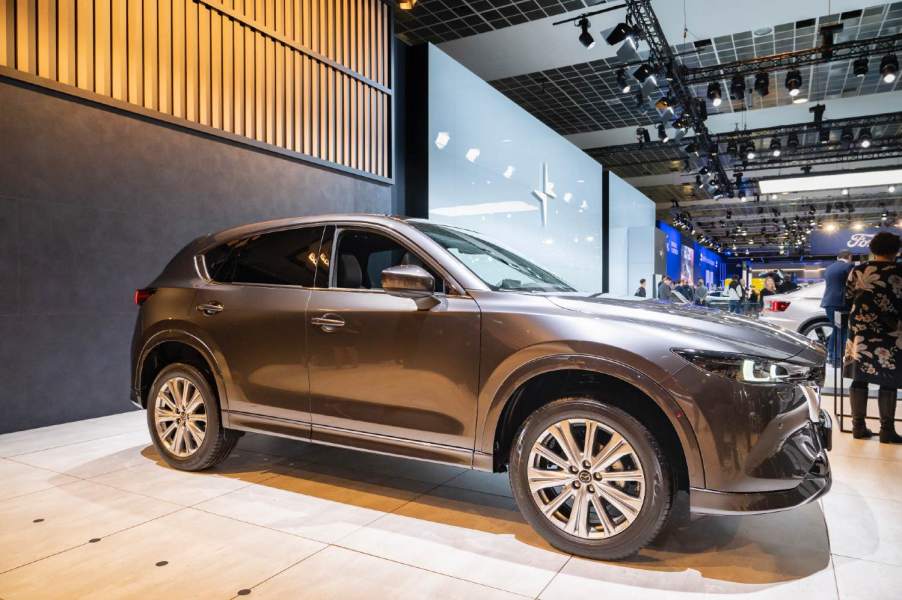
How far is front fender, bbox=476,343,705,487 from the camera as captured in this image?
2.12 metres

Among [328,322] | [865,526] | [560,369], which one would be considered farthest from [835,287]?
[328,322]

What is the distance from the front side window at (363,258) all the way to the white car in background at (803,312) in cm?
714

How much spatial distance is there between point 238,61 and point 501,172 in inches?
188

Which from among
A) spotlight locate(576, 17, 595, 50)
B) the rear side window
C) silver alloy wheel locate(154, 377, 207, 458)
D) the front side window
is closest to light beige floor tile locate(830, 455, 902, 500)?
the front side window

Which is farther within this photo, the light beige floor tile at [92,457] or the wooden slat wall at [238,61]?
the wooden slat wall at [238,61]

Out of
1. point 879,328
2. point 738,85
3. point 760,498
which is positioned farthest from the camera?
point 738,85

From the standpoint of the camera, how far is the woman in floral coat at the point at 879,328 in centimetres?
398

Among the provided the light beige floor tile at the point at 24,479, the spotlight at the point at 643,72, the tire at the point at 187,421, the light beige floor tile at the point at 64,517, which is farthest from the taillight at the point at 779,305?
the light beige floor tile at the point at 24,479

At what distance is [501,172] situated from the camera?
31.5 ft

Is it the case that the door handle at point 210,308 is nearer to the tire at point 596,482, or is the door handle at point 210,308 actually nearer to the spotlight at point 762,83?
the tire at point 596,482

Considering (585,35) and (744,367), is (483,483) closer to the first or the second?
(744,367)

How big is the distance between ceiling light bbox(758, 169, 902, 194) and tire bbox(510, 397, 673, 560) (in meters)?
18.5

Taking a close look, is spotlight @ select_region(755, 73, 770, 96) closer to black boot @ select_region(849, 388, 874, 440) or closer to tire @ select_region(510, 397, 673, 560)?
black boot @ select_region(849, 388, 874, 440)

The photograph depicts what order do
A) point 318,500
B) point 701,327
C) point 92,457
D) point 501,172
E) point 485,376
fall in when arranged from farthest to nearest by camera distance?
point 501,172 < point 92,457 < point 318,500 < point 485,376 < point 701,327
